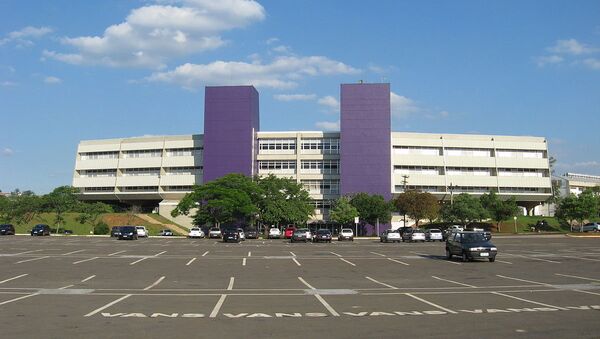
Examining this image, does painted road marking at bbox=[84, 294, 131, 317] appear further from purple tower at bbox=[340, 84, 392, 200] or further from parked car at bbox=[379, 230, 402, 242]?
purple tower at bbox=[340, 84, 392, 200]

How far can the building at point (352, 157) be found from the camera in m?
103

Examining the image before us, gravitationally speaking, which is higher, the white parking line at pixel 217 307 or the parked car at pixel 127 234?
the parked car at pixel 127 234

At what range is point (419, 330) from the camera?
10.3m

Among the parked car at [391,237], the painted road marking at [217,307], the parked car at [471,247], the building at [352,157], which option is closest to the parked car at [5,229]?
the building at [352,157]

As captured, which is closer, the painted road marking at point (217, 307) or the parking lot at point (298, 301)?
the parking lot at point (298, 301)

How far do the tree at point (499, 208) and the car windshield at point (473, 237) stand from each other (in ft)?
203

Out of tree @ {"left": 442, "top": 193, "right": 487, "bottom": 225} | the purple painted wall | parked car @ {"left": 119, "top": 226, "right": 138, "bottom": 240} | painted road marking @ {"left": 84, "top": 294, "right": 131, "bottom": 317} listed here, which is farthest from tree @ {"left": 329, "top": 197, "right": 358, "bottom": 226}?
painted road marking @ {"left": 84, "top": 294, "right": 131, "bottom": 317}

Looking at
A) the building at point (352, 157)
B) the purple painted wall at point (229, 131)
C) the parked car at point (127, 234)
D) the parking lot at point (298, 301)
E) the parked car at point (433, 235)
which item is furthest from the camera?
the purple painted wall at point (229, 131)

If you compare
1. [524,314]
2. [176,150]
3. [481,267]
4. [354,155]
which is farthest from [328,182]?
[524,314]

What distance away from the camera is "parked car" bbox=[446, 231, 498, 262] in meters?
29.1

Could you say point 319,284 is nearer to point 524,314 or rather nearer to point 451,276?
point 451,276

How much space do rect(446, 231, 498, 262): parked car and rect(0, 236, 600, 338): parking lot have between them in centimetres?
322

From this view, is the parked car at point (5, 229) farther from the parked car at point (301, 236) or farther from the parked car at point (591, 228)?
the parked car at point (591, 228)

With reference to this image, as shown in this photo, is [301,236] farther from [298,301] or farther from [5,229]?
[298,301]
